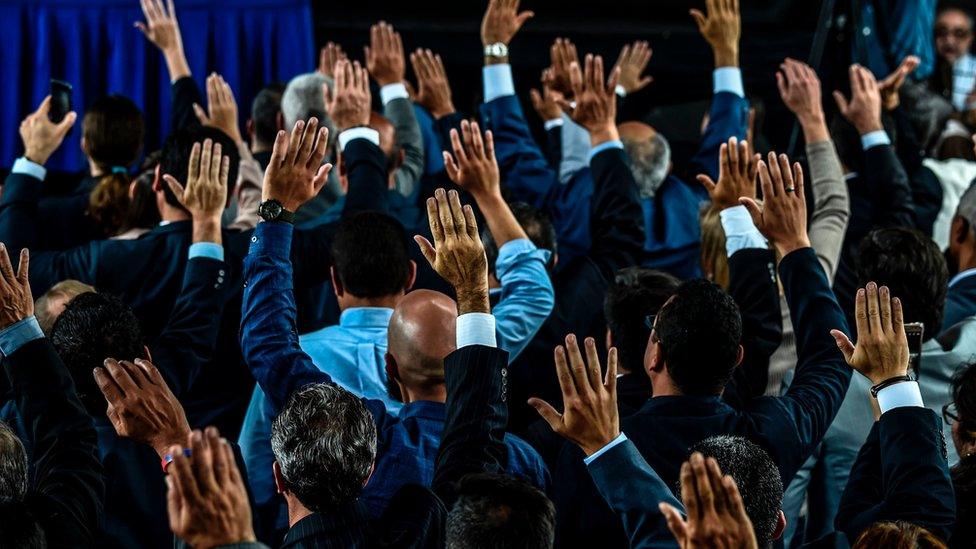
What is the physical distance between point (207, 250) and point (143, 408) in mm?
1045

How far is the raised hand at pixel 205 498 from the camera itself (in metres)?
2.12

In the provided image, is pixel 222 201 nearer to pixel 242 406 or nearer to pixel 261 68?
pixel 242 406

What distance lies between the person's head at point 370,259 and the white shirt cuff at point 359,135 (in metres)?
0.70

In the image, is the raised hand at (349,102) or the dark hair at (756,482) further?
the raised hand at (349,102)

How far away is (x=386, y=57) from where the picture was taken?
5156 millimetres

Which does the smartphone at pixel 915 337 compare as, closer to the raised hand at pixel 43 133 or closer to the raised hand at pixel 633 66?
the raised hand at pixel 633 66

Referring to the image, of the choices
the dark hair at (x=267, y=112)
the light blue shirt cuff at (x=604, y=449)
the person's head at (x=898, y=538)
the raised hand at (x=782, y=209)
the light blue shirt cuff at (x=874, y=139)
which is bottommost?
the person's head at (x=898, y=538)

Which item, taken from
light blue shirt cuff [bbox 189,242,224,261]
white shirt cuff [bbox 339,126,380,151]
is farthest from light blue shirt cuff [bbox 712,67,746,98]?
light blue shirt cuff [bbox 189,242,224,261]

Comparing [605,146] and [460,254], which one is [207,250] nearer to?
[460,254]

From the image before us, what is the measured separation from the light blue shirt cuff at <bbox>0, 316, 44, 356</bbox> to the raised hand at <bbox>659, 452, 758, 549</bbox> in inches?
64.6

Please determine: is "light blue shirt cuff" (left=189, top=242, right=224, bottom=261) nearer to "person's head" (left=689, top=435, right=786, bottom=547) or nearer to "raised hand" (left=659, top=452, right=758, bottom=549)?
"person's head" (left=689, top=435, right=786, bottom=547)

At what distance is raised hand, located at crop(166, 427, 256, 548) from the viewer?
2.12 meters

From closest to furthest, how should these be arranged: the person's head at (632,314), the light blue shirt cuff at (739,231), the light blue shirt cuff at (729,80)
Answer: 1. the person's head at (632,314)
2. the light blue shirt cuff at (739,231)
3. the light blue shirt cuff at (729,80)

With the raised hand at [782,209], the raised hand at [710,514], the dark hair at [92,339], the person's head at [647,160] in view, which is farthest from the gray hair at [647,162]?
the raised hand at [710,514]
